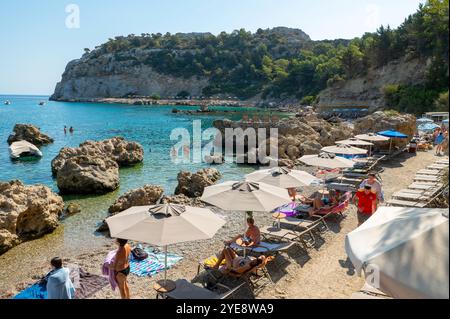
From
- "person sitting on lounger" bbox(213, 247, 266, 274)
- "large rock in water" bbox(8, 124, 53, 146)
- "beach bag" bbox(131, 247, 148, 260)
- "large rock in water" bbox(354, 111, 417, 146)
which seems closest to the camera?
"person sitting on lounger" bbox(213, 247, 266, 274)

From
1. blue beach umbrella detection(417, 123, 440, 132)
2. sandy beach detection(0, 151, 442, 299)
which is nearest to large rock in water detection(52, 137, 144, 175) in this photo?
sandy beach detection(0, 151, 442, 299)

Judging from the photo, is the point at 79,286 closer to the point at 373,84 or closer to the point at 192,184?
the point at 192,184

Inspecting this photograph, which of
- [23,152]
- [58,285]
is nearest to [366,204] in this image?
[58,285]

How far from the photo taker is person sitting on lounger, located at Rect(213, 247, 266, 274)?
25.1 ft

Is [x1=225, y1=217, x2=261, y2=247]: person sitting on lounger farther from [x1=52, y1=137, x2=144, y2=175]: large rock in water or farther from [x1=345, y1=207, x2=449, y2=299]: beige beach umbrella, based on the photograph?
[x1=52, y1=137, x2=144, y2=175]: large rock in water

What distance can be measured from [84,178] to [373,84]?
216ft

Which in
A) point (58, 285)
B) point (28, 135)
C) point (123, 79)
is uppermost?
point (123, 79)

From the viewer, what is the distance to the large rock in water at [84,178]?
62.3ft

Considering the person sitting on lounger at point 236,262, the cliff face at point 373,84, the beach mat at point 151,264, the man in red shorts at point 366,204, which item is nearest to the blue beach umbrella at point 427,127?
the man in red shorts at point 366,204

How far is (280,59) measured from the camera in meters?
150

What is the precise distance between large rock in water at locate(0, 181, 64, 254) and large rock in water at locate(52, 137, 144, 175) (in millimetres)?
10222
